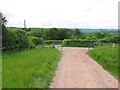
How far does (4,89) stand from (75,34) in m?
93.7

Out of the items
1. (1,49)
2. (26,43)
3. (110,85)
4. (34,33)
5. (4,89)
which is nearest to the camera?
(4,89)

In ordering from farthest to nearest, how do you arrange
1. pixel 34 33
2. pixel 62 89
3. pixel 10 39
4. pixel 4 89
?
pixel 34 33, pixel 10 39, pixel 62 89, pixel 4 89

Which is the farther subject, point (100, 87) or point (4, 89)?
point (100, 87)

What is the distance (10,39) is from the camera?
30438 millimetres

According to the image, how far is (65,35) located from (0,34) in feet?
220

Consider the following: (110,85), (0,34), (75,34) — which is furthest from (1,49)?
(75,34)

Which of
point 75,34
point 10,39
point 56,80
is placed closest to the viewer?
point 56,80

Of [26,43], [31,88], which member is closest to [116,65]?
[31,88]

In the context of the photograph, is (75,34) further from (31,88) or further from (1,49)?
(31,88)

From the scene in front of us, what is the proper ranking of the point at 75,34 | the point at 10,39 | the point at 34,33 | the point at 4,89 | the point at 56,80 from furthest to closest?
the point at 75,34 → the point at 34,33 → the point at 10,39 → the point at 56,80 → the point at 4,89

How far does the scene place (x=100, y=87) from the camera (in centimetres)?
1238

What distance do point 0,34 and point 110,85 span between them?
16.5 metres

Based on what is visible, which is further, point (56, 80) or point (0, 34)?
point (0, 34)

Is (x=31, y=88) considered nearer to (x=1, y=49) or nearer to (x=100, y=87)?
(x=100, y=87)
